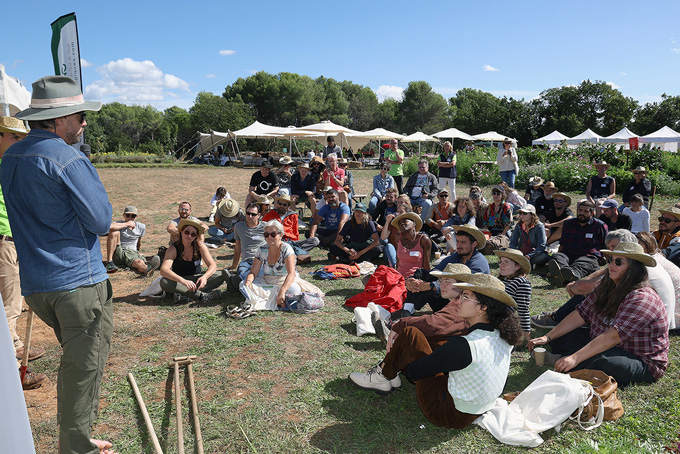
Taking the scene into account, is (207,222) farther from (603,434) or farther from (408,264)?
(603,434)

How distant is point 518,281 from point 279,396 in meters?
2.71

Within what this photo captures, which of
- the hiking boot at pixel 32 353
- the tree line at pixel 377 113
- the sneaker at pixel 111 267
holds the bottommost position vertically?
the hiking boot at pixel 32 353

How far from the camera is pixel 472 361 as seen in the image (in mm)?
3217

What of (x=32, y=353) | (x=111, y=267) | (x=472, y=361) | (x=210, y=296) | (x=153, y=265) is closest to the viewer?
(x=472, y=361)

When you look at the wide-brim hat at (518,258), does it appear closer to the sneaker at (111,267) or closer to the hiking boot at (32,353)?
the hiking boot at (32,353)

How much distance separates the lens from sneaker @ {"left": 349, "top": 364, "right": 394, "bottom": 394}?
411cm

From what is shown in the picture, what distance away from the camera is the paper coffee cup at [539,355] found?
4645mm

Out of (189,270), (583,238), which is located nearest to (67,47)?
(189,270)

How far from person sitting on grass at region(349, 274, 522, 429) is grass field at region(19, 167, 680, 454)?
0.67ft

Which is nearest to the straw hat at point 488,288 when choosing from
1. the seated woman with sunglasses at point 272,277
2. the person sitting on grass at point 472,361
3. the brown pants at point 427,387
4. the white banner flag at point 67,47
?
the person sitting on grass at point 472,361

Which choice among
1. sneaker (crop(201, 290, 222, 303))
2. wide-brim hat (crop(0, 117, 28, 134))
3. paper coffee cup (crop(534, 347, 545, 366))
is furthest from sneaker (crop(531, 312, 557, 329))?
wide-brim hat (crop(0, 117, 28, 134))

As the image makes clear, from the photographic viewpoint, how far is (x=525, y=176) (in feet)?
63.6

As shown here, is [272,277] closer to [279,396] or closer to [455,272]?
[279,396]

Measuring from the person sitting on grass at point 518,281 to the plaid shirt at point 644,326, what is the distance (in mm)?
792
